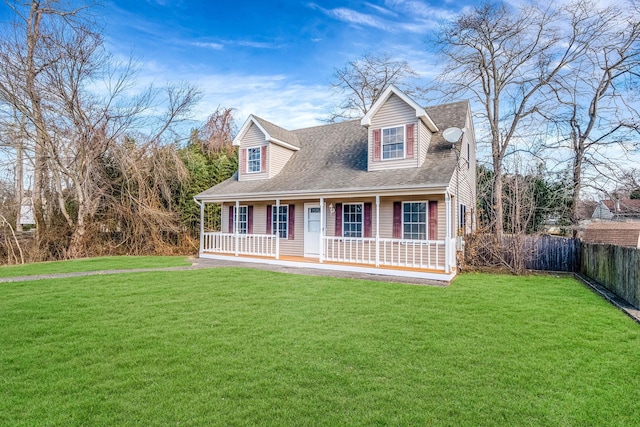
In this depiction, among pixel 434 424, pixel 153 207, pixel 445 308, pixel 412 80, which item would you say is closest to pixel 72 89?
pixel 153 207

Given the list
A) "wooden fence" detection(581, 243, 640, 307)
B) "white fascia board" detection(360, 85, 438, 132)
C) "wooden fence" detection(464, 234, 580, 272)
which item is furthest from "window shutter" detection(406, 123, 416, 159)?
"wooden fence" detection(581, 243, 640, 307)

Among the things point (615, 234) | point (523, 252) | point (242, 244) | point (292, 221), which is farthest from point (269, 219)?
point (615, 234)

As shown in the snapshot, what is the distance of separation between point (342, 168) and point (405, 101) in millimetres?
3400

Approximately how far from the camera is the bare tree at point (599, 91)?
15.8 m

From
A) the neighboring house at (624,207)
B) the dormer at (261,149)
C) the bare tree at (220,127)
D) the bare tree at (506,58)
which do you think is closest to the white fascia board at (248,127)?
the dormer at (261,149)

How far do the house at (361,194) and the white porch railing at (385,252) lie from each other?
38mm

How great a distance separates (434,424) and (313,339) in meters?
2.28

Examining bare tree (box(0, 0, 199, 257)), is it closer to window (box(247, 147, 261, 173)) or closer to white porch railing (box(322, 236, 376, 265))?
window (box(247, 147, 261, 173))

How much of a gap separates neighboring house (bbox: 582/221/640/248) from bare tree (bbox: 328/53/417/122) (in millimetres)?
15921

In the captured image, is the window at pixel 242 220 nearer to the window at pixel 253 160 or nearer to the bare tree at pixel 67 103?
the window at pixel 253 160

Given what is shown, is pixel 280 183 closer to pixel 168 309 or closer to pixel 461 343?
pixel 168 309

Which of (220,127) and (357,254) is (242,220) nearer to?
(357,254)

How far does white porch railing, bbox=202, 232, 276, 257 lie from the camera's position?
13898mm

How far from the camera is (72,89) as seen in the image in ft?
47.8
